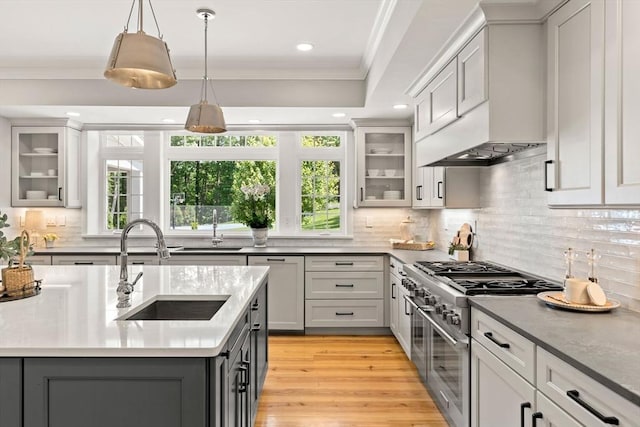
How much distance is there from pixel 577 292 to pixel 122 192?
196 inches

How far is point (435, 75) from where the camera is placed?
9.94 feet

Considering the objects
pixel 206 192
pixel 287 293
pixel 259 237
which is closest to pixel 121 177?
pixel 206 192

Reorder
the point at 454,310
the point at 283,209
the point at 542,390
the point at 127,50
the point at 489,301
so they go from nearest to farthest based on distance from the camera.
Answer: the point at 542,390 < the point at 127,50 < the point at 489,301 < the point at 454,310 < the point at 283,209

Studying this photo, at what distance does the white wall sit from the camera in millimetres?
1879

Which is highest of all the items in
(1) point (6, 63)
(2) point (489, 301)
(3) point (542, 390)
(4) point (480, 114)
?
(1) point (6, 63)

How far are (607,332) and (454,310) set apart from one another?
81 centimetres

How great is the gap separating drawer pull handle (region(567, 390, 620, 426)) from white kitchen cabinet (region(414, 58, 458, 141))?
5.67 feet

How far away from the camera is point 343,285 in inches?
176

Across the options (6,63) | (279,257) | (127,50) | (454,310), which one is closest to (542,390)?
(454,310)

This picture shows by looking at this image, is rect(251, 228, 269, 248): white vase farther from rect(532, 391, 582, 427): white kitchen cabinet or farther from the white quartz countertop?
rect(532, 391, 582, 427): white kitchen cabinet

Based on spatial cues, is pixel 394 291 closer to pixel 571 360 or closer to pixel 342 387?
pixel 342 387

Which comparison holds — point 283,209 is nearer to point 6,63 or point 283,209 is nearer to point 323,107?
point 323,107

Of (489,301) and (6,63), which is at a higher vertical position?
(6,63)

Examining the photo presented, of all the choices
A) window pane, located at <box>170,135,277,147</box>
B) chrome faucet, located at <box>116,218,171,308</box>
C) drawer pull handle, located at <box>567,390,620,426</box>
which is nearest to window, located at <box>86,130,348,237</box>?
window pane, located at <box>170,135,277,147</box>
